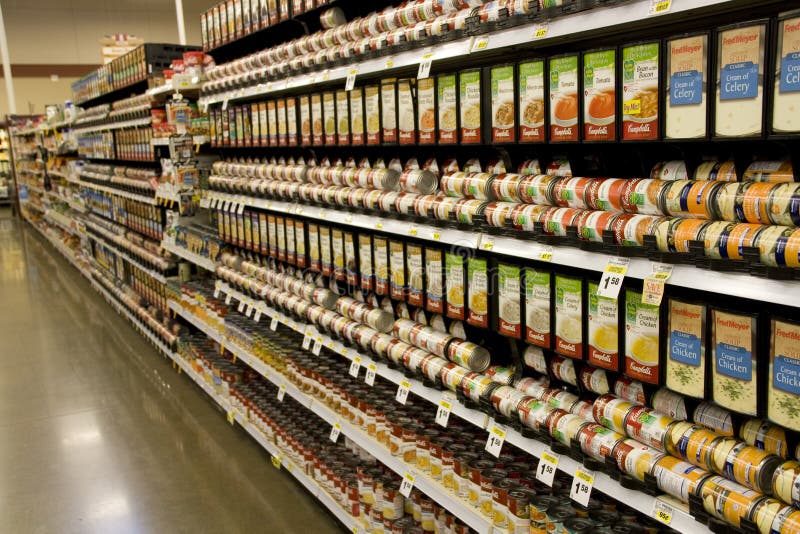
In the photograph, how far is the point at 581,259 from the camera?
5.84 feet

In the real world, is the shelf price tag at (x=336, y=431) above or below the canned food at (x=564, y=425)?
below

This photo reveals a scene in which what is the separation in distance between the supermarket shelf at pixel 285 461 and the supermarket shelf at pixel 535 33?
78.5 inches

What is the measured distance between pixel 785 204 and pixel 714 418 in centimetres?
55

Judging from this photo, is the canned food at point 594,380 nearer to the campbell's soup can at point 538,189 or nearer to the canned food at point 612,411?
the canned food at point 612,411

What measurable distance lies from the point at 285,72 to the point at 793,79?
2555 millimetres

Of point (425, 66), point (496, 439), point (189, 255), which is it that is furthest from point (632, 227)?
point (189, 255)

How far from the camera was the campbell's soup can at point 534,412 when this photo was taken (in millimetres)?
1955

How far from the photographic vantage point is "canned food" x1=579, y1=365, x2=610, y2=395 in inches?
76.0

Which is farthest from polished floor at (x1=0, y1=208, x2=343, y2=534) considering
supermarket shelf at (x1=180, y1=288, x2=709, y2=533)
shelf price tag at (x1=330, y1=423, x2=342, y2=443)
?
supermarket shelf at (x1=180, y1=288, x2=709, y2=533)

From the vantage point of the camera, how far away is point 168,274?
236 inches

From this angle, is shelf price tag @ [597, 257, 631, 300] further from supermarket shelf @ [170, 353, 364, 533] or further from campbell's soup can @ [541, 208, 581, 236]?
supermarket shelf @ [170, 353, 364, 533]

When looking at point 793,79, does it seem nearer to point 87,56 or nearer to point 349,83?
point 349,83

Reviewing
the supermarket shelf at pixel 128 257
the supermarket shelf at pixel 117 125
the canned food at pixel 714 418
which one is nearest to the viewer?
the canned food at pixel 714 418

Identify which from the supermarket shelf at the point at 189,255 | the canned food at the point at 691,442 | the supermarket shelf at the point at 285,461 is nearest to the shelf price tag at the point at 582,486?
the canned food at the point at 691,442
